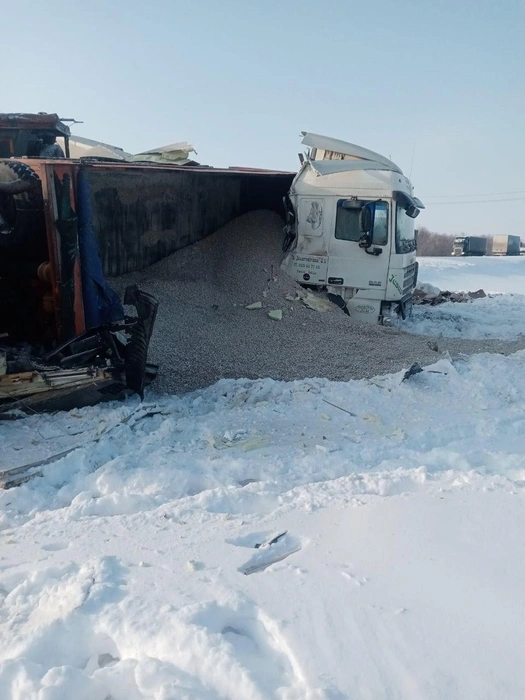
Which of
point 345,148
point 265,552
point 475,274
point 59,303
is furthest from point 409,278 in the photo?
point 475,274

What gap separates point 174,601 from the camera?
238 cm

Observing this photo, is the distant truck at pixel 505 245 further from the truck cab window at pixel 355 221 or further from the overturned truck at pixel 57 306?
the overturned truck at pixel 57 306

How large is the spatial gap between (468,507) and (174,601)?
5.68ft

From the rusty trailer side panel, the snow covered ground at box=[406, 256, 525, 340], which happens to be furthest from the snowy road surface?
the snow covered ground at box=[406, 256, 525, 340]

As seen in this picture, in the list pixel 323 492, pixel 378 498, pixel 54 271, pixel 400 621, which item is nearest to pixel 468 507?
pixel 378 498

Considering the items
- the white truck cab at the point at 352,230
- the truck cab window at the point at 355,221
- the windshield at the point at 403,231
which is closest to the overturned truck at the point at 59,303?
the white truck cab at the point at 352,230

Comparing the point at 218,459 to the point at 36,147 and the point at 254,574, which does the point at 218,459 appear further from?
the point at 36,147

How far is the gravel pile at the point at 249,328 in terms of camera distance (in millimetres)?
6059

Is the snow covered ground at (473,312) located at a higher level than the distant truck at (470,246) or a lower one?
lower

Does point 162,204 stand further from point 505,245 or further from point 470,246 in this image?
point 505,245

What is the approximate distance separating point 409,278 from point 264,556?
7042 millimetres

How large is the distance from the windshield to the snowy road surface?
396 cm

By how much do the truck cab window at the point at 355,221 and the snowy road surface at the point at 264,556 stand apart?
3.85m

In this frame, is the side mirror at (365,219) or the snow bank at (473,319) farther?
the snow bank at (473,319)
